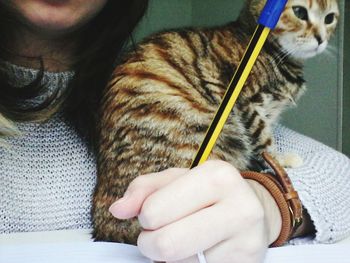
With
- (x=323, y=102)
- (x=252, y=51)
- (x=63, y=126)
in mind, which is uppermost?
(x=252, y=51)

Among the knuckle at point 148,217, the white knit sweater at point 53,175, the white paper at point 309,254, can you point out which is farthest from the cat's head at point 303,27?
the knuckle at point 148,217

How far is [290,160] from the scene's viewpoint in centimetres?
74

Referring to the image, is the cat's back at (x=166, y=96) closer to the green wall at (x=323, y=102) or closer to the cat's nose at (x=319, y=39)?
the cat's nose at (x=319, y=39)

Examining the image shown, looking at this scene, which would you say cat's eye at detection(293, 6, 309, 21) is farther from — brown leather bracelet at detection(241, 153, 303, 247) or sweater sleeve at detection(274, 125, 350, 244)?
brown leather bracelet at detection(241, 153, 303, 247)

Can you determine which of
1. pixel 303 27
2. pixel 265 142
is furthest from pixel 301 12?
pixel 265 142

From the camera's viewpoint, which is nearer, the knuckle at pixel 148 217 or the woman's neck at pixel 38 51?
the knuckle at pixel 148 217

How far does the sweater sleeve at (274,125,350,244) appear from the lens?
1.75 ft

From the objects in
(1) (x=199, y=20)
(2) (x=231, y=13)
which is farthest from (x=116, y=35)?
(1) (x=199, y=20)

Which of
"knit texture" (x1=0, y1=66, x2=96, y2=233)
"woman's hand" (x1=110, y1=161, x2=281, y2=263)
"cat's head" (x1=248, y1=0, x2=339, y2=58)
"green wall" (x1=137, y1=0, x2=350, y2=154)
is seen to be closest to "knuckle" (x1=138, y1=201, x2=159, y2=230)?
"woman's hand" (x1=110, y1=161, x2=281, y2=263)

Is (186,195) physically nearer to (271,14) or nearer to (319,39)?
(271,14)

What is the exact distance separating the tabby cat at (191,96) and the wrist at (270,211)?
0.13 m

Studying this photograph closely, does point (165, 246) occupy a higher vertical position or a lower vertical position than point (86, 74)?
higher

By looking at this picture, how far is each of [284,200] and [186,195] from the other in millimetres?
182

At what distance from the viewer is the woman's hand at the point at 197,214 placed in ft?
1.15
